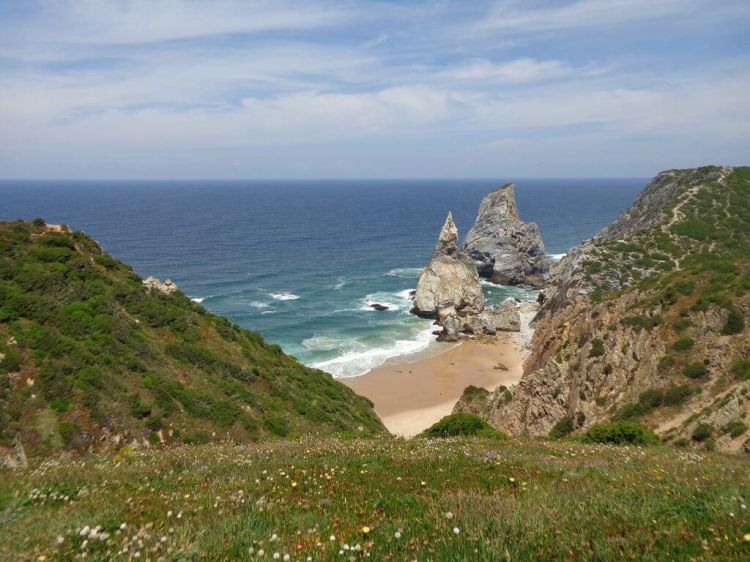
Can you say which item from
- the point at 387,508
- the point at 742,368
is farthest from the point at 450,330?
the point at 387,508

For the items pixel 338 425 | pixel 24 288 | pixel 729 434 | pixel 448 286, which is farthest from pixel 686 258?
pixel 24 288

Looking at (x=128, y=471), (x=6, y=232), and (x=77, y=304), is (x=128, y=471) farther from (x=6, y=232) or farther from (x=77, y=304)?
(x=6, y=232)

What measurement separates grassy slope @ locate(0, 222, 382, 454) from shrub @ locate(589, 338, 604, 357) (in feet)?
50.5

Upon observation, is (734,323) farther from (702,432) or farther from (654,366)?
(702,432)

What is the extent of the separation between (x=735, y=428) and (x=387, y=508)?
55.6ft

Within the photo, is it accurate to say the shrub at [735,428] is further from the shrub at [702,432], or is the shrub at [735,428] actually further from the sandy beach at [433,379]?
the sandy beach at [433,379]

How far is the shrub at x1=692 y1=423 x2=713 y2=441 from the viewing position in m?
18.1

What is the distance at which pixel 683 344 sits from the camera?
26.1m

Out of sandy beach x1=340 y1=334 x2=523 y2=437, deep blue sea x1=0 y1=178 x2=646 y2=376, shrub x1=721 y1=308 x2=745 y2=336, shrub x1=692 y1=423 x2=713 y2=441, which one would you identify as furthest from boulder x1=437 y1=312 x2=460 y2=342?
shrub x1=692 y1=423 x2=713 y2=441

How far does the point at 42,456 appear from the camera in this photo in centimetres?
1541

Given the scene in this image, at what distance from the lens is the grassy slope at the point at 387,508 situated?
5.46m

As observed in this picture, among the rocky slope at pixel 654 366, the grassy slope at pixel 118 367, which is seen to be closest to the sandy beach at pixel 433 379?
the rocky slope at pixel 654 366

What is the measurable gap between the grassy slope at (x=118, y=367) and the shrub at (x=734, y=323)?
70.8 ft

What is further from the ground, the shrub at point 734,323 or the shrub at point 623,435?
the shrub at point 734,323
